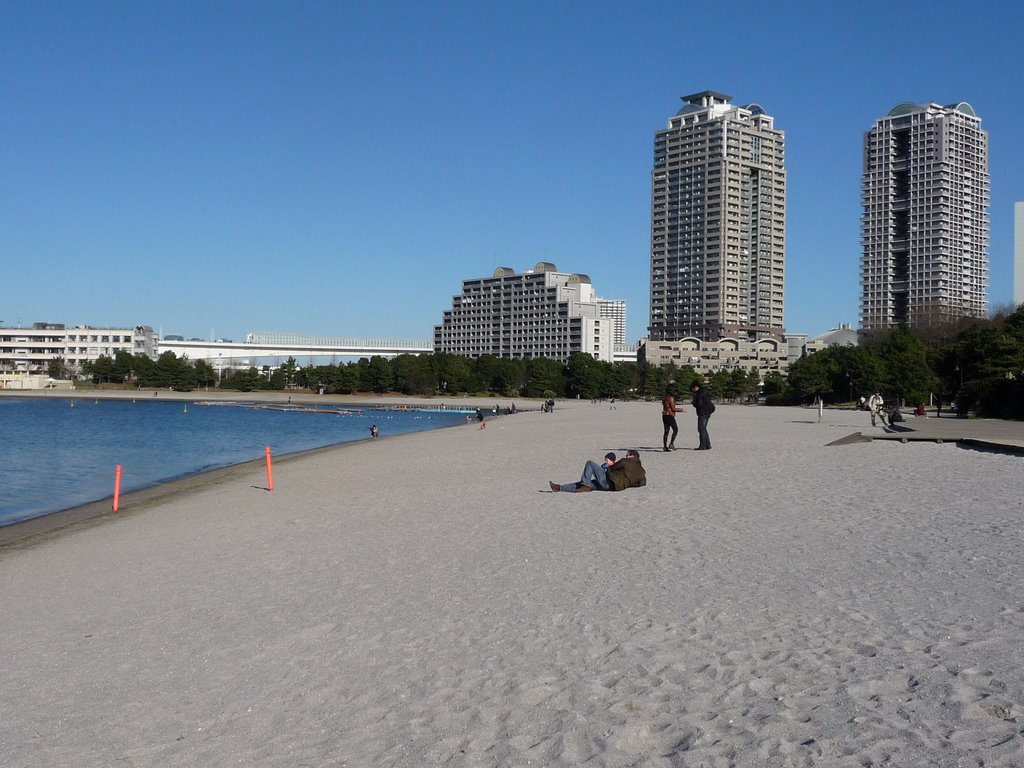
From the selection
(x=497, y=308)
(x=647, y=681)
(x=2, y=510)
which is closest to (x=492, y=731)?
(x=647, y=681)

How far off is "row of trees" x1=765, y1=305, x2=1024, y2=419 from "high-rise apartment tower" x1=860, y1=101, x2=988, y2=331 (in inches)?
3501

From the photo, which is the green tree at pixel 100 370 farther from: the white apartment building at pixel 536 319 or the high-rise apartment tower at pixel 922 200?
the high-rise apartment tower at pixel 922 200

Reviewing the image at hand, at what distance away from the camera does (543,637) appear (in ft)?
22.8

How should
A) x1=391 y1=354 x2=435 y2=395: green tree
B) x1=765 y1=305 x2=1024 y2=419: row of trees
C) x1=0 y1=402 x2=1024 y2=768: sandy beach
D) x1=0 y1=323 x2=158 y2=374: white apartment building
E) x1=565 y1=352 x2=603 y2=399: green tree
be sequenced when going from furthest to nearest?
x1=0 y1=323 x2=158 y2=374: white apartment building
x1=391 y1=354 x2=435 y2=395: green tree
x1=565 y1=352 x2=603 y2=399: green tree
x1=765 y1=305 x2=1024 y2=419: row of trees
x1=0 y1=402 x2=1024 y2=768: sandy beach

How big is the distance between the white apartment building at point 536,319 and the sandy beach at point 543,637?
551 feet

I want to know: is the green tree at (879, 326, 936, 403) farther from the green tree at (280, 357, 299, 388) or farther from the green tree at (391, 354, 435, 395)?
the green tree at (280, 357, 299, 388)

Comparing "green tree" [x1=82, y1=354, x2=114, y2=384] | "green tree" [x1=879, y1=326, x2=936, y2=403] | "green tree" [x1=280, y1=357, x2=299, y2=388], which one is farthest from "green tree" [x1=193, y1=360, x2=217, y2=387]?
"green tree" [x1=879, y1=326, x2=936, y2=403]

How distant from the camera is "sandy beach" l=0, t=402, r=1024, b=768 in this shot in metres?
5.05

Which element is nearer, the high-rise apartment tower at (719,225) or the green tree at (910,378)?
the green tree at (910,378)

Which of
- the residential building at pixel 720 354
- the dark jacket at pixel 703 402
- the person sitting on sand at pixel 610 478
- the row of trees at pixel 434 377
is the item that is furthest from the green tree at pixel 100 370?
the person sitting on sand at pixel 610 478

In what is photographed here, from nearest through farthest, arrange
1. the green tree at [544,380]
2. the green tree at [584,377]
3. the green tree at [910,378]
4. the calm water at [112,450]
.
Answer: the calm water at [112,450] < the green tree at [910,378] < the green tree at [584,377] < the green tree at [544,380]

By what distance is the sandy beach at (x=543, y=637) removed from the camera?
16.6 ft

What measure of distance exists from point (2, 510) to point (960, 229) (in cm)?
21054

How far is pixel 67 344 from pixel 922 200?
182m
